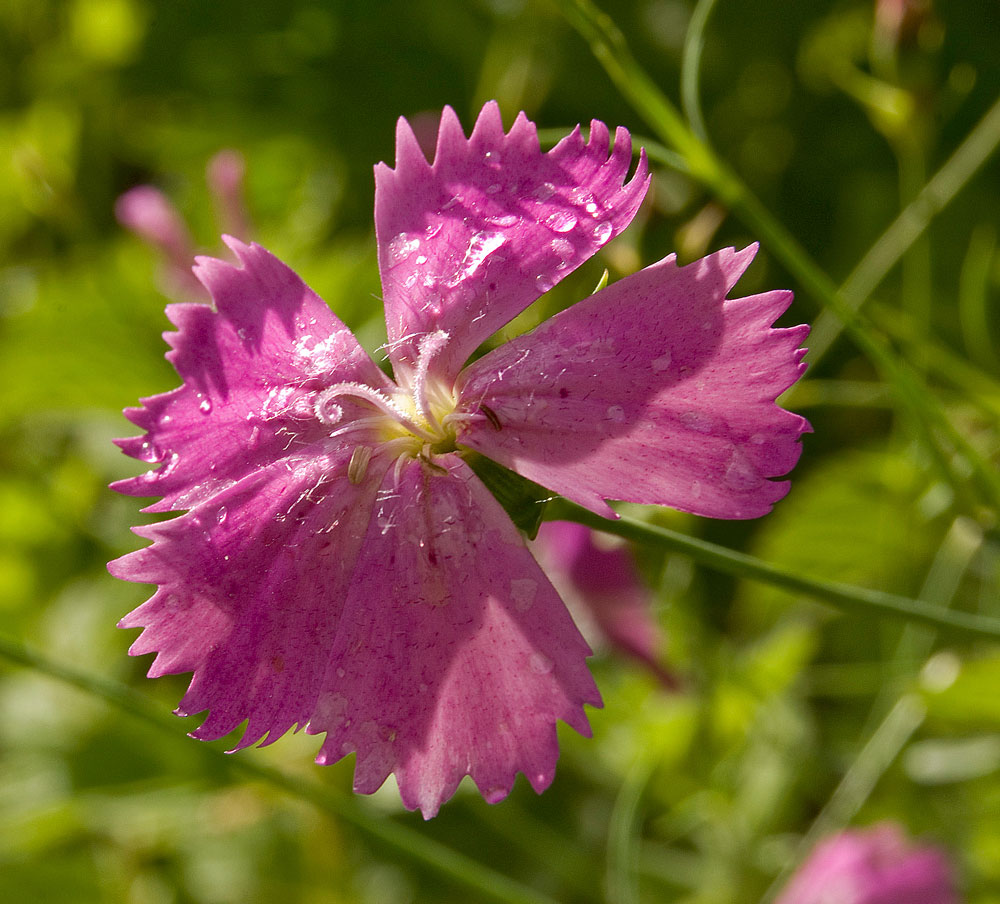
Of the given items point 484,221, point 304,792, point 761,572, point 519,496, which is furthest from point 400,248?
point 304,792

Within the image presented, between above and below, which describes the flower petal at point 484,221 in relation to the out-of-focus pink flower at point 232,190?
above

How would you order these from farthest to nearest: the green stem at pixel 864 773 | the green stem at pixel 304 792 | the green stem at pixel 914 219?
the green stem at pixel 864 773 < the green stem at pixel 914 219 < the green stem at pixel 304 792

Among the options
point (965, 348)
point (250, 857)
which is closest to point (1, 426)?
point (250, 857)

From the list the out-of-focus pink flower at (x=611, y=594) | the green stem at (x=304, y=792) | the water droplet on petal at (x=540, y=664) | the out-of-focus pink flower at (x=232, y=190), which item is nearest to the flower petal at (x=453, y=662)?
the water droplet on petal at (x=540, y=664)

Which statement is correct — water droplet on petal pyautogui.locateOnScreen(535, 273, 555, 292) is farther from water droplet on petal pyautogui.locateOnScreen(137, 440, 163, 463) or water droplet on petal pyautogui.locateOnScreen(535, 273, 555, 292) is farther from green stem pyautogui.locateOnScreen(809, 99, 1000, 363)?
green stem pyautogui.locateOnScreen(809, 99, 1000, 363)

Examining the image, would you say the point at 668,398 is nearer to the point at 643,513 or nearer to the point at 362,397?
the point at 362,397

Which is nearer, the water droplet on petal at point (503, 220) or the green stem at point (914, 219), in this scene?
the water droplet on petal at point (503, 220)

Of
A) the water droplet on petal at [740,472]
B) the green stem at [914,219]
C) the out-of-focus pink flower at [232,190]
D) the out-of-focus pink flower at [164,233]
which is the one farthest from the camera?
the out-of-focus pink flower at [164,233]

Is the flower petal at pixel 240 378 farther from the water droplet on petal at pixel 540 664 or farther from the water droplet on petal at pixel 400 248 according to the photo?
the water droplet on petal at pixel 540 664
